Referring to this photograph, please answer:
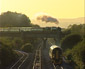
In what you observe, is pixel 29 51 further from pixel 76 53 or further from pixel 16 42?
pixel 76 53

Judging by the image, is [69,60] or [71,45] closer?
[69,60]

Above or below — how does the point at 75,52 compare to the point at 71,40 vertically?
below

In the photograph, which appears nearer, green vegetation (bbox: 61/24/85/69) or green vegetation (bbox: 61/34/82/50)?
green vegetation (bbox: 61/24/85/69)

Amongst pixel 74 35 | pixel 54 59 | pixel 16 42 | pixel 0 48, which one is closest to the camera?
pixel 54 59

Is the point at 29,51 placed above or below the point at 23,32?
below

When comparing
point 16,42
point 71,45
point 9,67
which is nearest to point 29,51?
point 16,42

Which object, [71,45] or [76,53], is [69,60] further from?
[71,45]

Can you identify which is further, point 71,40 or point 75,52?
point 71,40

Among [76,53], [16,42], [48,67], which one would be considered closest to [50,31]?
[16,42]

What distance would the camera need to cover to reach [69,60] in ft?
239

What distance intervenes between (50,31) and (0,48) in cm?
3743

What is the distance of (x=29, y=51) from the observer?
4427 inches

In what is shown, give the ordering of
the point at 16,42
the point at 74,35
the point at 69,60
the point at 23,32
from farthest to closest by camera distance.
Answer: the point at 16,42 → the point at 23,32 → the point at 74,35 → the point at 69,60

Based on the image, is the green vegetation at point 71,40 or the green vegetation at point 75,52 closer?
the green vegetation at point 75,52
